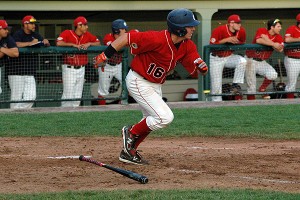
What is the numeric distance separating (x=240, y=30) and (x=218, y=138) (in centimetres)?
533

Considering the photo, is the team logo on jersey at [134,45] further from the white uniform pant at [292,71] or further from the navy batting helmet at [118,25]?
the white uniform pant at [292,71]

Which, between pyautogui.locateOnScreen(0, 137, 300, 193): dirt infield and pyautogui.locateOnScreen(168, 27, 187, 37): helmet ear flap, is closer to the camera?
pyautogui.locateOnScreen(0, 137, 300, 193): dirt infield

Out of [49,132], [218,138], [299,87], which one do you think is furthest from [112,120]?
[299,87]

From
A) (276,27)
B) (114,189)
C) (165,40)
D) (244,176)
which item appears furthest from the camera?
(276,27)

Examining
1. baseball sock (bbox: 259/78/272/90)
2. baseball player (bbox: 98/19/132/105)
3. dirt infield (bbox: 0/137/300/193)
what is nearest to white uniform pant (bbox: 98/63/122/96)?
baseball player (bbox: 98/19/132/105)

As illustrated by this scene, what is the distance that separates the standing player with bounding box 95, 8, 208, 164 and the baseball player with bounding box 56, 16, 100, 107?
6446 mm

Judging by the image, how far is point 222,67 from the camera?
15914mm

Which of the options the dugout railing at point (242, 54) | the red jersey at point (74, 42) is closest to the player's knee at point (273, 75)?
the dugout railing at point (242, 54)

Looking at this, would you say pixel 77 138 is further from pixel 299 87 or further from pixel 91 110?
pixel 299 87

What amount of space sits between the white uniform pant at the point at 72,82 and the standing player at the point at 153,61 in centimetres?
643

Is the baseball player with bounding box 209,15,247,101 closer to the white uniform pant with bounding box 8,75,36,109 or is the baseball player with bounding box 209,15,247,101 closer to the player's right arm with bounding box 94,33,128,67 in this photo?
the white uniform pant with bounding box 8,75,36,109

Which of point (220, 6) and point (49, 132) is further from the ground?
point (220, 6)

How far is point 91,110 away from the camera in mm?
14672

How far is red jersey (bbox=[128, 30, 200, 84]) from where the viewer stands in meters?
8.30
